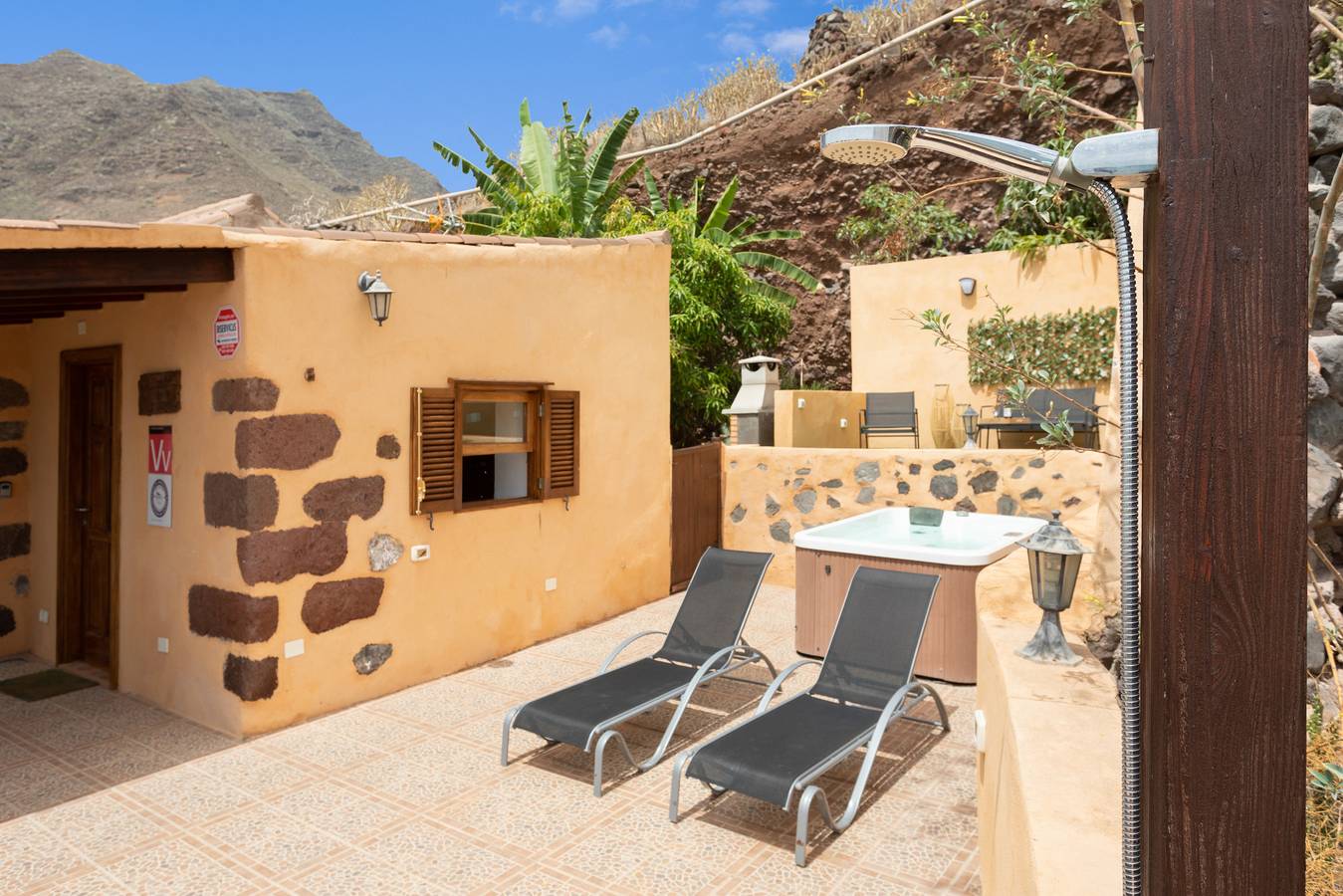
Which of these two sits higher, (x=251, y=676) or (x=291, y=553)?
(x=291, y=553)

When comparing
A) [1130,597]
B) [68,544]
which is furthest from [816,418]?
[1130,597]

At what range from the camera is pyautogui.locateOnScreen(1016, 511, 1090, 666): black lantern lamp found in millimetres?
3816

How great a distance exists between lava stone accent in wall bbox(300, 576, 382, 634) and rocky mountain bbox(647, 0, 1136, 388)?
13.3 meters

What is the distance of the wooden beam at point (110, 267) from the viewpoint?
480 cm

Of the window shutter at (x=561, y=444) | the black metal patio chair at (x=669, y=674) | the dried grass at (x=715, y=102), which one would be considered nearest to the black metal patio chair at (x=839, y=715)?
the black metal patio chair at (x=669, y=674)

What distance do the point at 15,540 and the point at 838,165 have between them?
16842 mm

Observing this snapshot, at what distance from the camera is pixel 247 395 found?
5.81 m

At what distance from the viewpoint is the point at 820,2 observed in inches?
784

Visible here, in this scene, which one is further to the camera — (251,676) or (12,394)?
(12,394)

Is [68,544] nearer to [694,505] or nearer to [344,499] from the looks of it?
[344,499]

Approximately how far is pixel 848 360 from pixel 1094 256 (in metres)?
7.06

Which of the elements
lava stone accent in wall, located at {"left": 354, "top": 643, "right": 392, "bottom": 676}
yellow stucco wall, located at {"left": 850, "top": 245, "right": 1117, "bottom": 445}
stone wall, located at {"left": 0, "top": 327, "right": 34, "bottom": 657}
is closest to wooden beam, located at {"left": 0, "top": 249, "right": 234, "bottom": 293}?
lava stone accent in wall, located at {"left": 354, "top": 643, "right": 392, "bottom": 676}

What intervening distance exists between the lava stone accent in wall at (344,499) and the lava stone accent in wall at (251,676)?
105 cm

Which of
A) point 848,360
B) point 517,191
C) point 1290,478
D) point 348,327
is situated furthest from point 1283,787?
point 848,360
